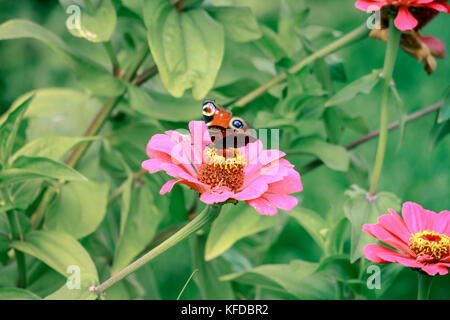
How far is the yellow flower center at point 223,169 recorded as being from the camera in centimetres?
39

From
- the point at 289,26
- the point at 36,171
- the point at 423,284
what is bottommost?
the point at 423,284

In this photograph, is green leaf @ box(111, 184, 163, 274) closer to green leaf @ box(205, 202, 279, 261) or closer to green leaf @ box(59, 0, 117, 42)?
green leaf @ box(205, 202, 279, 261)

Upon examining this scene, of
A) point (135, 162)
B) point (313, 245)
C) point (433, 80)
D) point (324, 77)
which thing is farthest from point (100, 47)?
point (433, 80)

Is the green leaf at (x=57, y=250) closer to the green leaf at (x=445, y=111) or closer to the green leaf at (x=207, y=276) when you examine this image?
the green leaf at (x=207, y=276)

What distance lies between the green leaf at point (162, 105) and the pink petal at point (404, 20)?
0.23 m

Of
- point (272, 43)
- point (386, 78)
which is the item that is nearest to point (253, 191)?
point (386, 78)

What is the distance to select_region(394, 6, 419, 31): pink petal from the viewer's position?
47cm

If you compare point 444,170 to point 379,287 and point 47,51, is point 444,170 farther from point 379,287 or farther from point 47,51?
point 47,51

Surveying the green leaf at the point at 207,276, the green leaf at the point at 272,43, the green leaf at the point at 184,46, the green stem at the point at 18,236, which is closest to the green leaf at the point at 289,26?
the green leaf at the point at 272,43

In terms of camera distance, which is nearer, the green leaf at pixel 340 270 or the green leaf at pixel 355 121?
the green leaf at pixel 340 270

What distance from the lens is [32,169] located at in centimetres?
49

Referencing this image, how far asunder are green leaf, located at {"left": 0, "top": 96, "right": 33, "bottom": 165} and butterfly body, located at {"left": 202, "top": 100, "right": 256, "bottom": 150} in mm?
184

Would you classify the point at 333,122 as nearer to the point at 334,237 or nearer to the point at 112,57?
the point at 334,237

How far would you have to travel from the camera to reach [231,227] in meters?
0.60
